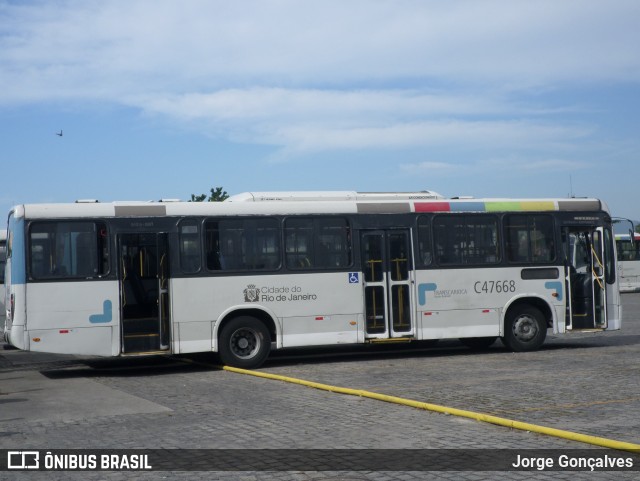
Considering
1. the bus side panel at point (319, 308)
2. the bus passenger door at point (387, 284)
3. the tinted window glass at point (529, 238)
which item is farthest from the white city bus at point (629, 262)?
the bus side panel at point (319, 308)

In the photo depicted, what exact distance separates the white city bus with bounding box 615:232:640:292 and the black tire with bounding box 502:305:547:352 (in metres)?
26.6

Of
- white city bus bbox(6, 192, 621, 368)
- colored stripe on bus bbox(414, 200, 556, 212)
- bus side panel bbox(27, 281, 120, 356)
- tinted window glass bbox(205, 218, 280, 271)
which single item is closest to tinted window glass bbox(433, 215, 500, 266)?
white city bus bbox(6, 192, 621, 368)

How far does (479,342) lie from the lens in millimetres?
19969

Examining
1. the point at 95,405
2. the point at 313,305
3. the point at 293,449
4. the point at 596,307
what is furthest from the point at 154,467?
the point at 596,307

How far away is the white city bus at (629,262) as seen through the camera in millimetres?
44812

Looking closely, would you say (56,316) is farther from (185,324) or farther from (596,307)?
(596,307)

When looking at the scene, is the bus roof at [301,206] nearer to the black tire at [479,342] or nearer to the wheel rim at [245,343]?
the wheel rim at [245,343]

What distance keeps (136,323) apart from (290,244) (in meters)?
3.27

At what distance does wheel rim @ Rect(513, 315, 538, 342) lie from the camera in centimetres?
1861

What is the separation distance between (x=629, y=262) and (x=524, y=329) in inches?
1198

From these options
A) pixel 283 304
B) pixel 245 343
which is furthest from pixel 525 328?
pixel 245 343

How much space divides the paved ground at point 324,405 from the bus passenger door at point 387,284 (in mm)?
722

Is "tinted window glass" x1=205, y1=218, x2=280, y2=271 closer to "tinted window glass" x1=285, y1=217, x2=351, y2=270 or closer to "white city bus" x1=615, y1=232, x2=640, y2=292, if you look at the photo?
"tinted window glass" x1=285, y1=217, x2=351, y2=270

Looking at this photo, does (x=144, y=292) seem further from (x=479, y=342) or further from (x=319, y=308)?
(x=479, y=342)
